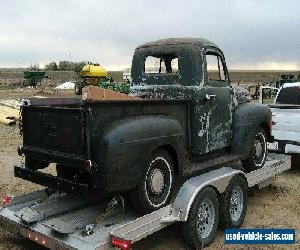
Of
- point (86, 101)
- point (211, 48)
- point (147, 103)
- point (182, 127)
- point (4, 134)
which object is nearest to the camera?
point (86, 101)

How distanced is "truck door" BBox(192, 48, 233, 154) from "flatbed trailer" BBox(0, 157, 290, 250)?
1.51 feet

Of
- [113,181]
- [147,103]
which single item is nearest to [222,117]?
[147,103]

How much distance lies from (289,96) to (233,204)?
562 centimetres

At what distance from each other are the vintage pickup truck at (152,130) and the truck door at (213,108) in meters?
0.01

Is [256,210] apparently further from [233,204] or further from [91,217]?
[91,217]

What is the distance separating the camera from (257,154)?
7.37m

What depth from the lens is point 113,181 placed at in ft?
14.8

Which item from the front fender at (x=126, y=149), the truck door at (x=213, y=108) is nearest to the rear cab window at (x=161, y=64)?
the truck door at (x=213, y=108)

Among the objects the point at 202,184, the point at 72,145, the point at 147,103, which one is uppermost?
the point at 147,103

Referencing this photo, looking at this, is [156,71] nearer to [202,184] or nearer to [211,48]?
[211,48]

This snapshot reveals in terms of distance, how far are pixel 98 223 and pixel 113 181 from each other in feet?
2.26

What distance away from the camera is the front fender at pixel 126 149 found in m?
4.45

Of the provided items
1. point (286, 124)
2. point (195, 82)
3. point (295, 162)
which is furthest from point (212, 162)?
point (295, 162)

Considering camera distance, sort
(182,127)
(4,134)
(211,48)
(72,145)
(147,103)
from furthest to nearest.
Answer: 1. (4,134)
2. (211,48)
3. (182,127)
4. (147,103)
5. (72,145)
